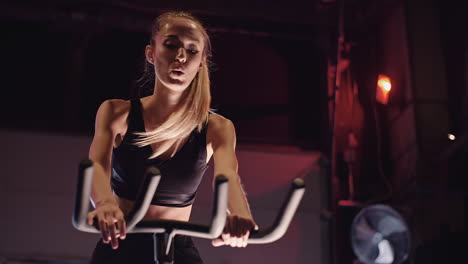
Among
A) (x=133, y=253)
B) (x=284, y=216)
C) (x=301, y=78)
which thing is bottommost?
(x=133, y=253)

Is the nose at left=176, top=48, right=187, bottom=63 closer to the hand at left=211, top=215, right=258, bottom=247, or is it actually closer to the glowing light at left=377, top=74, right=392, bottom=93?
the hand at left=211, top=215, right=258, bottom=247

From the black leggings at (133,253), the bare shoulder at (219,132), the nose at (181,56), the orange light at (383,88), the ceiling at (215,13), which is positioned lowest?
the black leggings at (133,253)

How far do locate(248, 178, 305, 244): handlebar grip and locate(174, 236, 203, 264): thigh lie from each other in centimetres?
49

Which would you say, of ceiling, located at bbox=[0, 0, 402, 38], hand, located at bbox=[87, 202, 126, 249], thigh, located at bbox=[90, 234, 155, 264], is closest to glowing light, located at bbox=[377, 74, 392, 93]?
ceiling, located at bbox=[0, 0, 402, 38]

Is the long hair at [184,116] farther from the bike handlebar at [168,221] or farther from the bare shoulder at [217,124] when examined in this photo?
the bike handlebar at [168,221]

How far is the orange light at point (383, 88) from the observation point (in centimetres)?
513

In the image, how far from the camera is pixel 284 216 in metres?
1.14

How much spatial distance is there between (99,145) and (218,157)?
0.36 metres

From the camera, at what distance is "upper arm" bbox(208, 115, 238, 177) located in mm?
1644

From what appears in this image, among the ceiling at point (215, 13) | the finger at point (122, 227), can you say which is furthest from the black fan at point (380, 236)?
the finger at point (122, 227)

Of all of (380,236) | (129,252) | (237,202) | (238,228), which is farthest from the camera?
(380,236)

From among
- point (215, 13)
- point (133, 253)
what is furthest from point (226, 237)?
point (215, 13)

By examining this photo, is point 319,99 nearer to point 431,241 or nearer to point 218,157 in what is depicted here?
point 431,241

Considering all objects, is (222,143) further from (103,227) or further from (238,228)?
(103,227)
